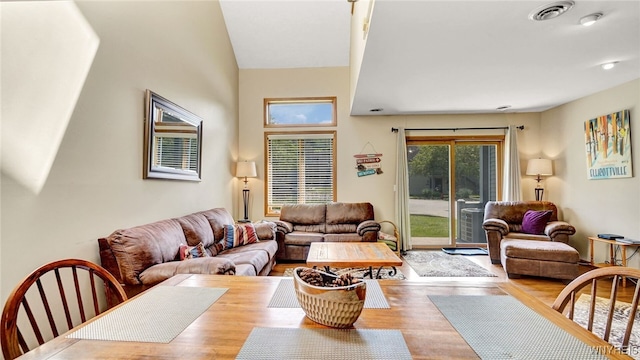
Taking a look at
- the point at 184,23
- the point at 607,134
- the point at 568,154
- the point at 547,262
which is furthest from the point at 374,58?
the point at 568,154

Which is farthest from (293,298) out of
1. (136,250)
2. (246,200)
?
(246,200)

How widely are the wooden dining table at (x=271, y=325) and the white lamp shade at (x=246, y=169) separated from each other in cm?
389

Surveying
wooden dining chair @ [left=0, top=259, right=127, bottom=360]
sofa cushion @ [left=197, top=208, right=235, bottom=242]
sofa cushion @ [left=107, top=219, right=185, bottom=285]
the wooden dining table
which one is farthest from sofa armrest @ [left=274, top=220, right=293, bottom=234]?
the wooden dining table

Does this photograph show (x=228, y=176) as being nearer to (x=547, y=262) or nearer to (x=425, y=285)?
(x=425, y=285)

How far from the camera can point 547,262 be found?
11.2 feet

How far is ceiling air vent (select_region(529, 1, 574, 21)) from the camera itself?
6.55 feet

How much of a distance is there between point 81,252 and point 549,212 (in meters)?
5.40

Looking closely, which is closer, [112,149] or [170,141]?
[112,149]

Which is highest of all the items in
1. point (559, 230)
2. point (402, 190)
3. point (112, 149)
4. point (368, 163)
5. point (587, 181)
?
point (368, 163)

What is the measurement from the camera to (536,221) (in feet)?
13.5

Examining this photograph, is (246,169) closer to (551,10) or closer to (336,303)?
(551,10)

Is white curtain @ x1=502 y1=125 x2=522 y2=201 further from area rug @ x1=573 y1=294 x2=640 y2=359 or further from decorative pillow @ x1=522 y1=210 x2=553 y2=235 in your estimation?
area rug @ x1=573 y1=294 x2=640 y2=359

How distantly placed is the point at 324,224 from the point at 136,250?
10.2 ft

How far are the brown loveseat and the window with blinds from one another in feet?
8.38
